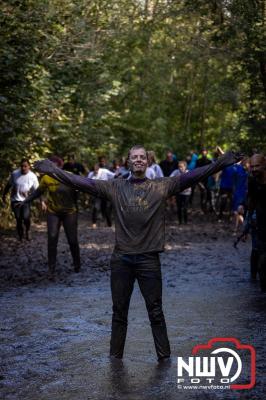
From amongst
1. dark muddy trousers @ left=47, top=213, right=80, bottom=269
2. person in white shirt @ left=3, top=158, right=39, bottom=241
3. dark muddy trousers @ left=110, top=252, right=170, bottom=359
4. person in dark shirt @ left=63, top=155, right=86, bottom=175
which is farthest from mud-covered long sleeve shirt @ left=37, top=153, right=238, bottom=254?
person in dark shirt @ left=63, top=155, right=86, bottom=175

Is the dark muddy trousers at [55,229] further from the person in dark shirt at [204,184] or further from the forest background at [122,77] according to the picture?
the person in dark shirt at [204,184]

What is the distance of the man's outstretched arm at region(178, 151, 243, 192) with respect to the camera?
7059 mm

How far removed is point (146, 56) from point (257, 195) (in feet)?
86.9

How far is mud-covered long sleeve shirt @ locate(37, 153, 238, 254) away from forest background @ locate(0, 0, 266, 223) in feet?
25.4

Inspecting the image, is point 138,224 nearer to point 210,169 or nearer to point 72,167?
point 210,169

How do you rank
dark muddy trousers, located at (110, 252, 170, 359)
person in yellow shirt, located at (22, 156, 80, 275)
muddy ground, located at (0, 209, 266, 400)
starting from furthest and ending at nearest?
person in yellow shirt, located at (22, 156, 80, 275) < dark muddy trousers, located at (110, 252, 170, 359) < muddy ground, located at (0, 209, 266, 400)

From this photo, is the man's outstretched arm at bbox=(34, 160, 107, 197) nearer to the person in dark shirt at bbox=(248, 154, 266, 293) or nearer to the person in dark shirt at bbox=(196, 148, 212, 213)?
the person in dark shirt at bbox=(248, 154, 266, 293)

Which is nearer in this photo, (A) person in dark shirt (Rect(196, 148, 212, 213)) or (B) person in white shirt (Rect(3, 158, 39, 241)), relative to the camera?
(B) person in white shirt (Rect(3, 158, 39, 241))

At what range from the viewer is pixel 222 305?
1041 cm

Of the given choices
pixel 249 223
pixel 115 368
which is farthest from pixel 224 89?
pixel 115 368

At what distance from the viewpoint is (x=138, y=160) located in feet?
23.7

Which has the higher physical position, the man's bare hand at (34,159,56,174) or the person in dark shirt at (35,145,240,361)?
the man's bare hand at (34,159,56,174)

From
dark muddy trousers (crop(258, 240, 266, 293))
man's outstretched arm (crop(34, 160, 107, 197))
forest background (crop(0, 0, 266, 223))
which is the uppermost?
forest background (crop(0, 0, 266, 223))

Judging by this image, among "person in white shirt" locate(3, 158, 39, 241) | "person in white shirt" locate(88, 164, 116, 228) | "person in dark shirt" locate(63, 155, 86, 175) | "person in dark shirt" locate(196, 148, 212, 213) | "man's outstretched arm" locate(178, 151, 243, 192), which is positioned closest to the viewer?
"man's outstretched arm" locate(178, 151, 243, 192)
